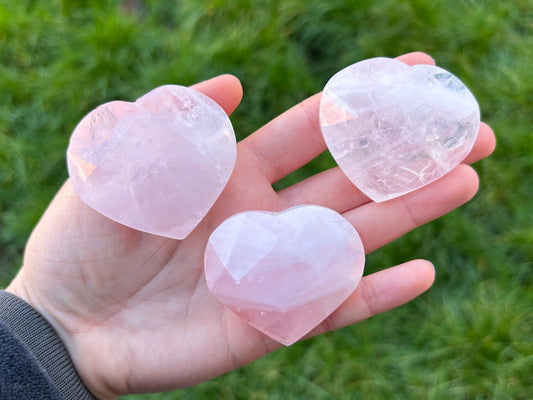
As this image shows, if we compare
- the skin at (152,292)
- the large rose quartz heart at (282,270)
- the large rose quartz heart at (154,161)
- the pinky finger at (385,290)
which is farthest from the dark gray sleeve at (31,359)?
the pinky finger at (385,290)

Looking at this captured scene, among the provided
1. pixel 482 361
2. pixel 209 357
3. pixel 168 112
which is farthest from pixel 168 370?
pixel 482 361

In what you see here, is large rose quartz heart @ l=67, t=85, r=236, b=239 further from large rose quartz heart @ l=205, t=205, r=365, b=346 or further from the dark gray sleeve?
the dark gray sleeve

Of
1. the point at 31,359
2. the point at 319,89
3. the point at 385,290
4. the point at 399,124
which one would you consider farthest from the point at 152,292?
the point at 319,89

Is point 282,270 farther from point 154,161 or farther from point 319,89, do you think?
point 319,89

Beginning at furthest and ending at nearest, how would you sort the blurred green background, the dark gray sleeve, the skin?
the blurred green background
the skin
the dark gray sleeve

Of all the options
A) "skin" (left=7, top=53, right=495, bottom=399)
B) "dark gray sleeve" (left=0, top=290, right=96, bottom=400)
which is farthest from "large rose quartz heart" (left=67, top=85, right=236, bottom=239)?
"dark gray sleeve" (left=0, top=290, right=96, bottom=400)

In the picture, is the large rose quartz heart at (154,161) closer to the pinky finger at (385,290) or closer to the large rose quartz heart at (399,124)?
the large rose quartz heart at (399,124)
